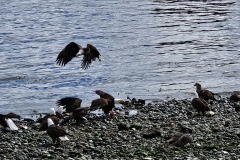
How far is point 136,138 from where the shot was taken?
16250 millimetres

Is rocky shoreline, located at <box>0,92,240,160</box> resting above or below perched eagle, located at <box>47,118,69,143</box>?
below

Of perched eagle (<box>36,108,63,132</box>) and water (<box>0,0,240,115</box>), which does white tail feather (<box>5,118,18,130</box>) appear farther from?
water (<box>0,0,240,115</box>)

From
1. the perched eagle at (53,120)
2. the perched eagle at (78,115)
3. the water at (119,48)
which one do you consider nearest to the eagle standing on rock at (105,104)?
the perched eagle at (78,115)

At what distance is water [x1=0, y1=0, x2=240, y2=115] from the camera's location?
24641 millimetres

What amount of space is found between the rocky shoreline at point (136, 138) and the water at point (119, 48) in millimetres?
3663

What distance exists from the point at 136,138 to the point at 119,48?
694 inches

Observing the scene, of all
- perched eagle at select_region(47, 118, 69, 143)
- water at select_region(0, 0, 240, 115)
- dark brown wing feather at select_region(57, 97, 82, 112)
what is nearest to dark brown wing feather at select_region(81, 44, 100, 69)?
dark brown wing feather at select_region(57, 97, 82, 112)

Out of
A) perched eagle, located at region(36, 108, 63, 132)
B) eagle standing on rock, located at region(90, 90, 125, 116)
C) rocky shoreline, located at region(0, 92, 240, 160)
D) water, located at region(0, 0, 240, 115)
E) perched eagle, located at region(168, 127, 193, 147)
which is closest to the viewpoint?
rocky shoreline, located at region(0, 92, 240, 160)

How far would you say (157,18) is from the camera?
43125mm

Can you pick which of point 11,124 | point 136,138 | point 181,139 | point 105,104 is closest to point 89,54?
point 105,104

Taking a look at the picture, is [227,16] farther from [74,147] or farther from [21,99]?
[74,147]

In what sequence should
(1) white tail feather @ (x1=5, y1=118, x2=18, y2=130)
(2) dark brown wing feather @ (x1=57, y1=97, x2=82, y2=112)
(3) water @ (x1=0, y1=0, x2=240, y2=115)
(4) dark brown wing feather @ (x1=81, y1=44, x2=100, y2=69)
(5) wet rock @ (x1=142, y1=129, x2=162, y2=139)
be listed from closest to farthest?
1. (5) wet rock @ (x1=142, y1=129, x2=162, y2=139)
2. (1) white tail feather @ (x1=5, y1=118, x2=18, y2=130)
3. (4) dark brown wing feather @ (x1=81, y1=44, x2=100, y2=69)
4. (2) dark brown wing feather @ (x1=57, y1=97, x2=82, y2=112)
5. (3) water @ (x1=0, y1=0, x2=240, y2=115)

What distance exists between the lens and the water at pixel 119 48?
24641 mm

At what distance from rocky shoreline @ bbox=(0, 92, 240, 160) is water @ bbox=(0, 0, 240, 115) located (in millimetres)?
3663
